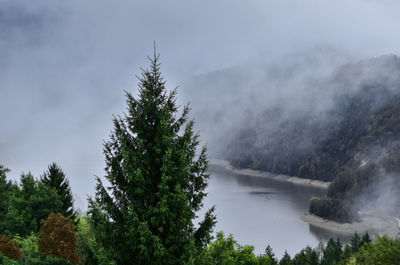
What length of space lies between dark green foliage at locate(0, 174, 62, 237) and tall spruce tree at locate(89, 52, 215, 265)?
26141 millimetres

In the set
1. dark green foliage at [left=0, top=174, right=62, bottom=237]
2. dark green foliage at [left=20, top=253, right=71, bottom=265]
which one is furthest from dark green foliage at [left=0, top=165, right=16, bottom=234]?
dark green foliage at [left=20, top=253, right=71, bottom=265]

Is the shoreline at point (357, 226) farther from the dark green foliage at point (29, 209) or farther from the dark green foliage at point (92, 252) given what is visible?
the dark green foliage at point (92, 252)

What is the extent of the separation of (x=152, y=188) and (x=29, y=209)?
93.8 feet

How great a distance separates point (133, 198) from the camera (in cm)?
1453

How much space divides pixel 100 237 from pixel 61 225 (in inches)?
658

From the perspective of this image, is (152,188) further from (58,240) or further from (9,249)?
(9,249)

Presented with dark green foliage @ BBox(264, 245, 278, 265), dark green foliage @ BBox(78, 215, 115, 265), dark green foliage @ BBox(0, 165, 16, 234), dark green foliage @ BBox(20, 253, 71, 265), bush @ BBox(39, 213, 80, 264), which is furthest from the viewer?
dark green foliage @ BBox(264, 245, 278, 265)

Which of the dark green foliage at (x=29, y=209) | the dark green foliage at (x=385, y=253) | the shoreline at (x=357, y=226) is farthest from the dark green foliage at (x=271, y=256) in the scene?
the shoreline at (x=357, y=226)

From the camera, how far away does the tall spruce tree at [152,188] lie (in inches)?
534

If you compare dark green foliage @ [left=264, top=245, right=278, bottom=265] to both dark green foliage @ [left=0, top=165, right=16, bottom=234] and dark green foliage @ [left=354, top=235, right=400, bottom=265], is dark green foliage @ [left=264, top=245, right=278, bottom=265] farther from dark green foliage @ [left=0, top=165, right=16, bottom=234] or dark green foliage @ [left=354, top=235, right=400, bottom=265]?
dark green foliage @ [left=0, top=165, right=16, bottom=234]

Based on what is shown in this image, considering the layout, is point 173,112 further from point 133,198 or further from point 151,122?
point 133,198

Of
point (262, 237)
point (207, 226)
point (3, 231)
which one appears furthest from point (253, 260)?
point (262, 237)

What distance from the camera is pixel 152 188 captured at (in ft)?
47.4

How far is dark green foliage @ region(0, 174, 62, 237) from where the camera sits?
36875mm
